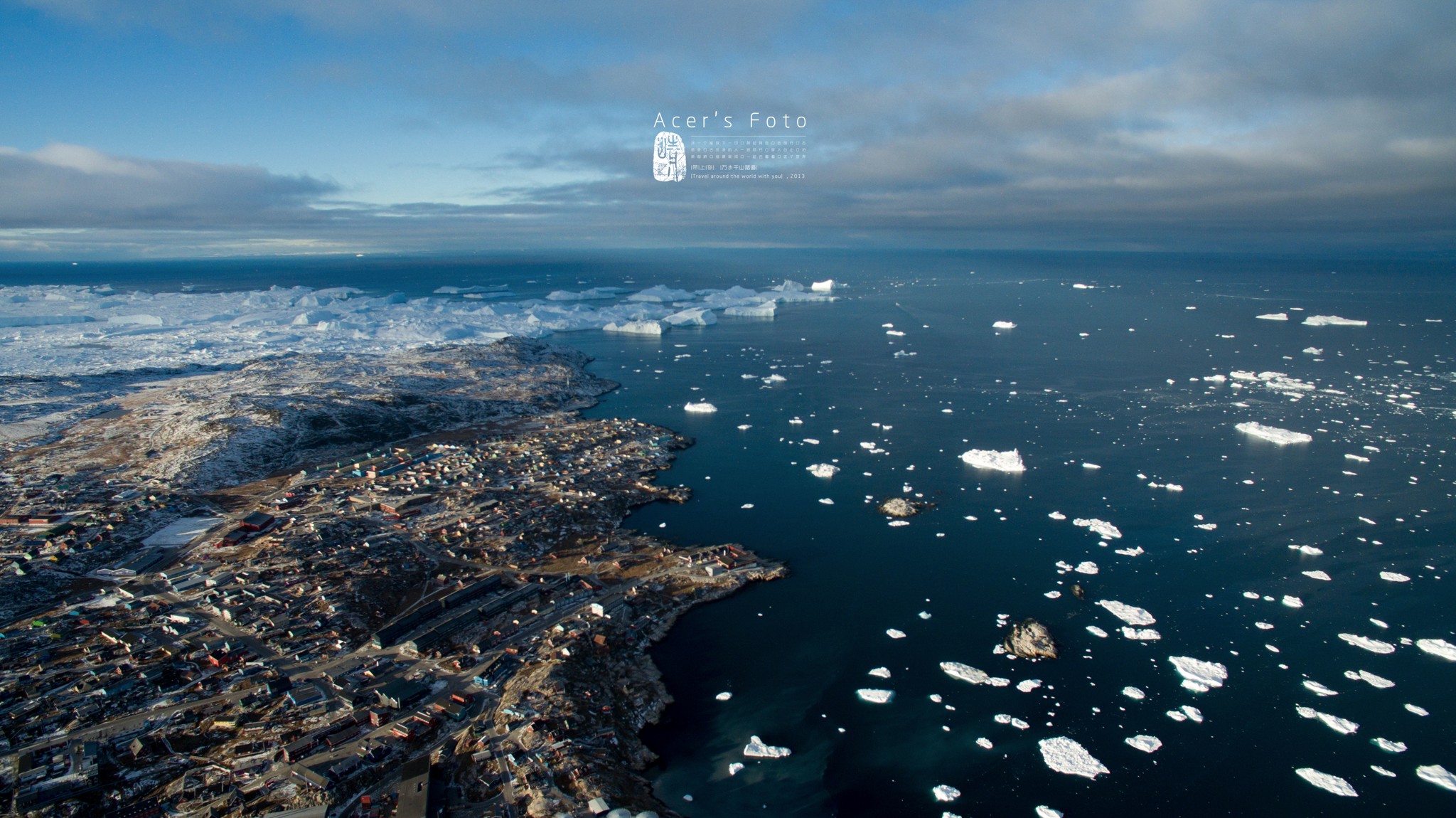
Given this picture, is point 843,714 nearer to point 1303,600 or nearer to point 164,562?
point 1303,600

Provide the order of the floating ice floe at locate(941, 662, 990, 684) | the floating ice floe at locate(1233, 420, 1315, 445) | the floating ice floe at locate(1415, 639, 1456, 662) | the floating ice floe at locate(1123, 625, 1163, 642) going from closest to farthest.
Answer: the floating ice floe at locate(941, 662, 990, 684) → the floating ice floe at locate(1415, 639, 1456, 662) → the floating ice floe at locate(1123, 625, 1163, 642) → the floating ice floe at locate(1233, 420, 1315, 445)

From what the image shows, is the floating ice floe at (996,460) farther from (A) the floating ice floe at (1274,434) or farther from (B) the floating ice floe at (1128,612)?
(A) the floating ice floe at (1274,434)

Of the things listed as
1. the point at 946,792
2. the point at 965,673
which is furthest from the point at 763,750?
the point at 965,673

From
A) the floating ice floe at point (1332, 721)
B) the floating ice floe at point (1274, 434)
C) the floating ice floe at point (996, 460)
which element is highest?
the floating ice floe at point (1274, 434)

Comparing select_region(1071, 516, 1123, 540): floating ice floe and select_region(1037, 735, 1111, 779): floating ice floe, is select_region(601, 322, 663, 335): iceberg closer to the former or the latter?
select_region(1071, 516, 1123, 540): floating ice floe

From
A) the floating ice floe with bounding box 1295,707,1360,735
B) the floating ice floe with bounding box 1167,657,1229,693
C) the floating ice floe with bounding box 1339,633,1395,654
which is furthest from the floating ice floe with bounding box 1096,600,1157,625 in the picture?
the floating ice floe with bounding box 1339,633,1395,654

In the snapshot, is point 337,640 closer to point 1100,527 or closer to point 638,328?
point 1100,527

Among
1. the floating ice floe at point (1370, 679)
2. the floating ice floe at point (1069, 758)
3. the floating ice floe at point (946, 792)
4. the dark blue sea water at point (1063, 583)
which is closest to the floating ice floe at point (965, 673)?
the dark blue sea water at point (1063, 583)
